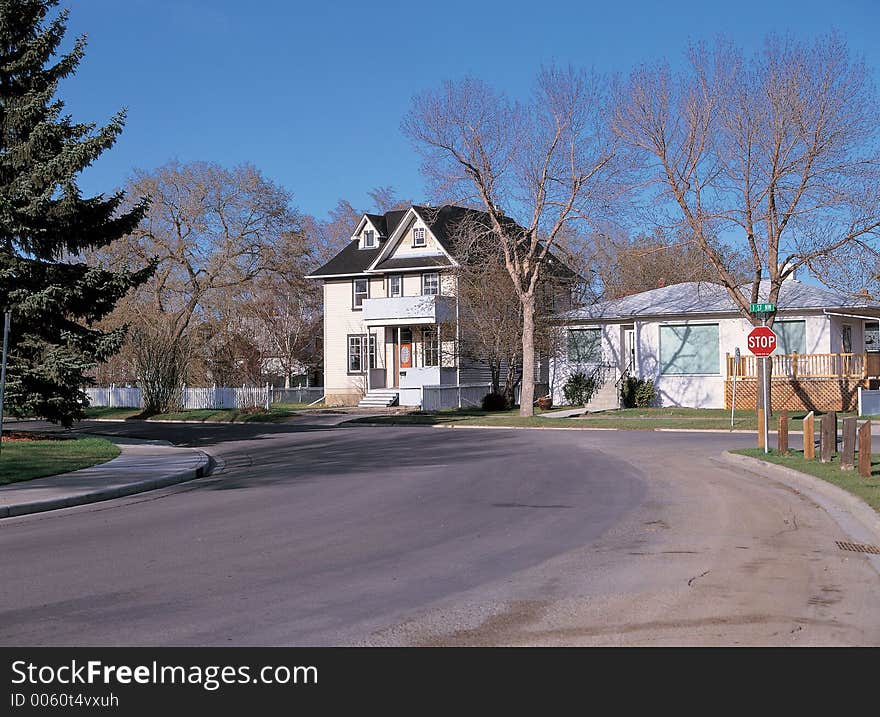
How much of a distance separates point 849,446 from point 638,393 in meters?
23.8

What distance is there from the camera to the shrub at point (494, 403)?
142 ft

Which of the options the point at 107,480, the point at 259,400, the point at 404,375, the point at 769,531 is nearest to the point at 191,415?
the point at 259,400

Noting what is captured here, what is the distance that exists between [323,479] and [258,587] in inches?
361

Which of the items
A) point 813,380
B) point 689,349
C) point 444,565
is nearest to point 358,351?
point 689,349

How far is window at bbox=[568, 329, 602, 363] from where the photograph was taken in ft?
139

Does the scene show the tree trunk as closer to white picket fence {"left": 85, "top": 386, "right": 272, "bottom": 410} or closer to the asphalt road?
white picket fence {"left": 85, "top": 386, "right": 272, "bottom": 410}

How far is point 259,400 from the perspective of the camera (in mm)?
47281

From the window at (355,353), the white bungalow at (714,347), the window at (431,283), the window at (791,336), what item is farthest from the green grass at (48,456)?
the window at (355,353)

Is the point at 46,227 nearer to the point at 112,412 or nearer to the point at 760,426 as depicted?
the point at 760,426

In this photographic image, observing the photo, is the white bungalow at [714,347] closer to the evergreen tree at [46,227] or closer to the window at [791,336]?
the window at [791,336]

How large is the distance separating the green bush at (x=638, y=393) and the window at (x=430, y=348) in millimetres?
11748

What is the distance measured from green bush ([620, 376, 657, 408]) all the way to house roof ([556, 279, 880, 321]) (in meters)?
2.89

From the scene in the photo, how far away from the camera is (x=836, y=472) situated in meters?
15.6
